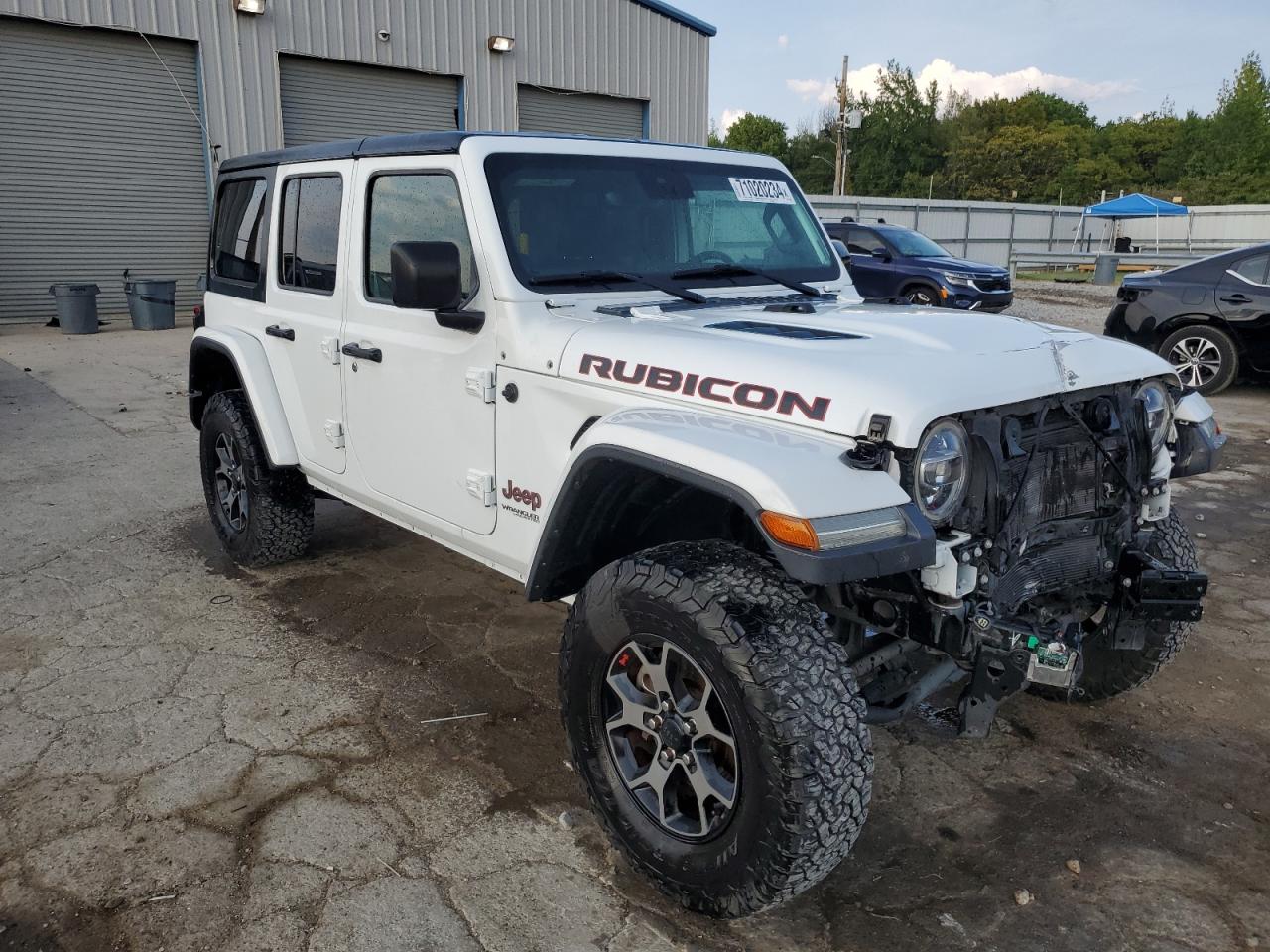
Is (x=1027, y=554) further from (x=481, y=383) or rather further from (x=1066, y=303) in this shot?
(x=1066, y=303)

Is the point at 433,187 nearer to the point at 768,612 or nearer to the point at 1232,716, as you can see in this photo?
the point at 768,612

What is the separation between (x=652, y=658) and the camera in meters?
2.69

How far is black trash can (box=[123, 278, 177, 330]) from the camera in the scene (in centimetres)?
1477

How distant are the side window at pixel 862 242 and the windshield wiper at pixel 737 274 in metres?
12.7

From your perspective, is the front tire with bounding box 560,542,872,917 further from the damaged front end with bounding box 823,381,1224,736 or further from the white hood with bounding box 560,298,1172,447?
the white hood with bounding box 560,298,1172,447

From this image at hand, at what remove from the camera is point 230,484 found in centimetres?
526

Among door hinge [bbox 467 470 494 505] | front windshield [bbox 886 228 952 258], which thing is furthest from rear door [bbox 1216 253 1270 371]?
door hinge [bbox 467 470 494 505]

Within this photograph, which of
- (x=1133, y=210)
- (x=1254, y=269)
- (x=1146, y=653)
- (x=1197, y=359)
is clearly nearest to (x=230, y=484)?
(x=1146, y=653)

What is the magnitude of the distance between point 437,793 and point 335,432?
1.69 m

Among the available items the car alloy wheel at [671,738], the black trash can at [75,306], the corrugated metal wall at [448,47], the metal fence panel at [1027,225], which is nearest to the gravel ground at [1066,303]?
the metal fence panel at [1027,225]

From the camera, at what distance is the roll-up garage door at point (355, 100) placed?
16125 mm

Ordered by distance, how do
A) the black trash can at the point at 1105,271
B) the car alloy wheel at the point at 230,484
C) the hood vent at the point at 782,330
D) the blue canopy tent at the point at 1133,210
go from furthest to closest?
the blue canopy tent at the point at 1133,210 → the black trash can at the point at 1105,271 → the car alloy wheel at the point at 230,484 → the hood vent at the point at 782,330

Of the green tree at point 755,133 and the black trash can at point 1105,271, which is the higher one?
the green tree at point 755,133

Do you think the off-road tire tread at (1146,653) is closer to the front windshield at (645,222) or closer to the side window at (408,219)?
the front windshield at (645,222)
